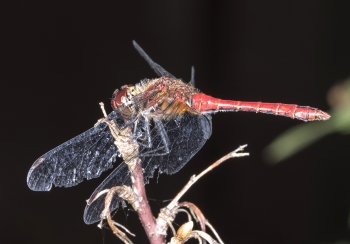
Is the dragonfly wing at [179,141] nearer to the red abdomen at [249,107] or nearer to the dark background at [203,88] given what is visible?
the red abdomen at [249,107]

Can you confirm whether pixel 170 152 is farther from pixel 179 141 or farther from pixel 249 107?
pixel 249 107

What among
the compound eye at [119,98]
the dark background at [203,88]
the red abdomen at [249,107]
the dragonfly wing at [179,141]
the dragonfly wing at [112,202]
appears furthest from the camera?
the dark background at [203,88]

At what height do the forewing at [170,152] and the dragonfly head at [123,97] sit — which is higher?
the dragonfly head at [123,97]

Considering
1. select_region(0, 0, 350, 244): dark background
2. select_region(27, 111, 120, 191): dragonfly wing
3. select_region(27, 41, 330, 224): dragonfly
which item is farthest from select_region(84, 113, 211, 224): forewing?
select_region(0, 0, 350, 244): dark background

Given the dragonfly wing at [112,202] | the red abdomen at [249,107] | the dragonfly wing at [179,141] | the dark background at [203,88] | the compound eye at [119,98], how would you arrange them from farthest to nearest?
the dark background at [203,88]
the red abdomen at [249,107]
the compound eye at [119,98]
the dragonfly wing at [179,141]
the dragonfly wing at [112,202]

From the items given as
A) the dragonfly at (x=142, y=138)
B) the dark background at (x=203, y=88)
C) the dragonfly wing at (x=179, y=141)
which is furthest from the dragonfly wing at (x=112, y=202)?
the dark background at (x=203, y=88)

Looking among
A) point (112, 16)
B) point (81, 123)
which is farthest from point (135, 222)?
point (112, 16)

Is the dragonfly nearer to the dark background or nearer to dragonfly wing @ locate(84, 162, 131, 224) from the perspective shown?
dragonfly wing @ locate(84, 162, 131, 224)

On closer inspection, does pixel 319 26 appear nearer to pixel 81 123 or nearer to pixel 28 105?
pixel 81 123

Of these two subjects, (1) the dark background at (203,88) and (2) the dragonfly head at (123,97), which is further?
(1) the dark background at (203,88)
